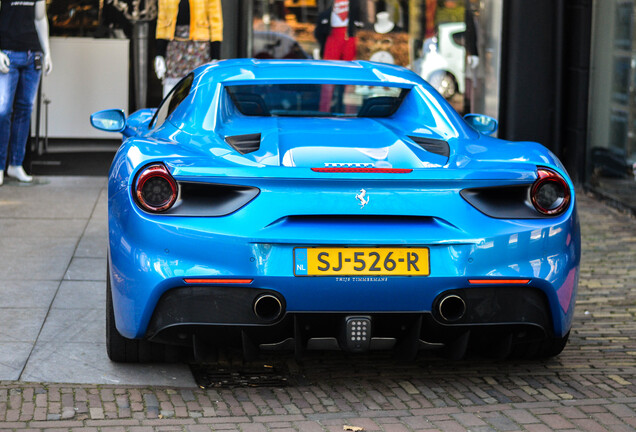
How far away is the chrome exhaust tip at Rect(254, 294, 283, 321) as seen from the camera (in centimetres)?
402

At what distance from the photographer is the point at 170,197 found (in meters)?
4.06

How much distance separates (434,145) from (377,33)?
725 centimetres

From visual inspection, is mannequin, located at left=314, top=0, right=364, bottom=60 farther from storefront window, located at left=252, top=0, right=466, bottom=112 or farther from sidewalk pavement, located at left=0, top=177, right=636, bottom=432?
sidewalk pavement, located at left=0, top=177, right=636, bottom=432

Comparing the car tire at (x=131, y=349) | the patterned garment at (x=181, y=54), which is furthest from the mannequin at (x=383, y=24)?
the car tire at (x=131, y=349)

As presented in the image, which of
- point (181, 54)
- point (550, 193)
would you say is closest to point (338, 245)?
point (550, 193)

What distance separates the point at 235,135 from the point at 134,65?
6.83 meters

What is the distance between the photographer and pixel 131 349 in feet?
15.4

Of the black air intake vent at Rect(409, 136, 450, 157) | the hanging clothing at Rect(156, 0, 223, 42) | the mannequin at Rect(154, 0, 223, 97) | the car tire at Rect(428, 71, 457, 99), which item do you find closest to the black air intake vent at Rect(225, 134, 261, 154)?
the black air intake vent at Rect(409, 136, 450, 157)

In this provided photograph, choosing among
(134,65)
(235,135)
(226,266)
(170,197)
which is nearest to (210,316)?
(226,266)

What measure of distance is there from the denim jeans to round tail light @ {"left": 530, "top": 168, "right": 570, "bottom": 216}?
6.41 metres

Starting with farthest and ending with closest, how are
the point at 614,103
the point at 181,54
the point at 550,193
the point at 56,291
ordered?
the point at 181,54 → the point at 614,103 → the point at 56,291 → the point at 550,193

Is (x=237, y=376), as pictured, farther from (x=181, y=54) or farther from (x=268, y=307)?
(x=181, y=54)

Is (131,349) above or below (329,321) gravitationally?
below

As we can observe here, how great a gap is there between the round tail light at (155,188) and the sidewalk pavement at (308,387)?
2.61ft
